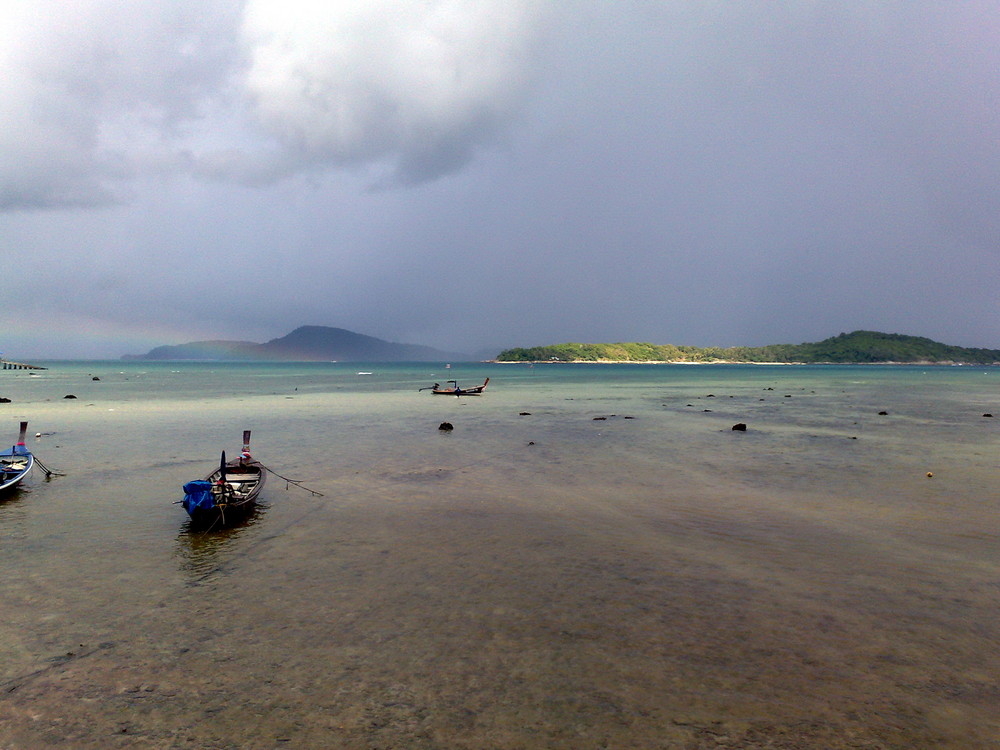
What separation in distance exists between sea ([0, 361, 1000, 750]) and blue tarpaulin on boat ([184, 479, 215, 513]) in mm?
1234

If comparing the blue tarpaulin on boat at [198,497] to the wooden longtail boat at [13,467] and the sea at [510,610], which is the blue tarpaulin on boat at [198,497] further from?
the wooden longtail boat at [13,467]

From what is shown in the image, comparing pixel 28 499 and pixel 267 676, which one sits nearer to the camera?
pixel 267 676

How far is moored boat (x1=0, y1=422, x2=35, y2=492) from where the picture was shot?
25406 millimetres

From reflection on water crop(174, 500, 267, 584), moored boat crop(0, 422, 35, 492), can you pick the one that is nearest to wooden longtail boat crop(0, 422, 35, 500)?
moored boat crop(0, 422, 35, 492)

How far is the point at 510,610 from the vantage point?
44.5 ft

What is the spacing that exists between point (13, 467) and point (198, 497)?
14673 millimetres

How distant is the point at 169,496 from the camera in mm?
25188

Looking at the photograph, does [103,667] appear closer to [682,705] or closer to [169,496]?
[682,705]

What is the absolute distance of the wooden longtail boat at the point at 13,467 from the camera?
2540 cm

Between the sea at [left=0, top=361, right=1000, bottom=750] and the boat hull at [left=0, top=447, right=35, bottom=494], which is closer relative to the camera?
the sea at [left=0, top=361, right=1000, bottom=750]

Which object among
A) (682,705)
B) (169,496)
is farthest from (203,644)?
(169,496)

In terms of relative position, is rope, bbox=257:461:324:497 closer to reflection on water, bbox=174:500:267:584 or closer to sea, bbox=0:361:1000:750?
sea, bbox=0:361:1000:750

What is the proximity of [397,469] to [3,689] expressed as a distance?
2213 centimetres

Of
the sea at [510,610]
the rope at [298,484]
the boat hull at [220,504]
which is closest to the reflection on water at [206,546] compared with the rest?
the sea at [510,610]
